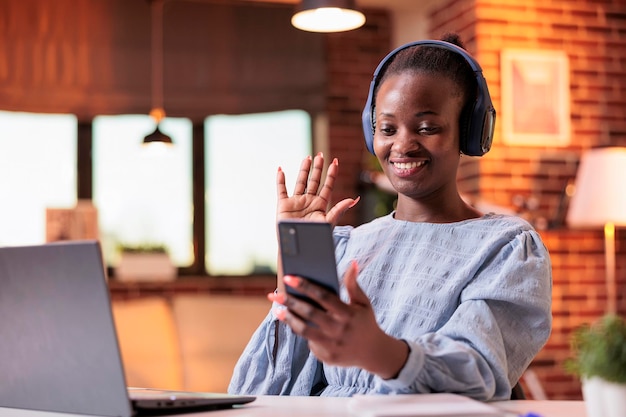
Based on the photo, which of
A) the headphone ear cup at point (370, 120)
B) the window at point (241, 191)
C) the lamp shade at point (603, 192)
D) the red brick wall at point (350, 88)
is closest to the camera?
the headphone ear cup at point (370, 120)

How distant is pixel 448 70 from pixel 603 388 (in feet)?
2.14

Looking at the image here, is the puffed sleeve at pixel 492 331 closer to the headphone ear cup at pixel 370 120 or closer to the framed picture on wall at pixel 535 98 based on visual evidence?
the headphone ear cup at pixel 370 120

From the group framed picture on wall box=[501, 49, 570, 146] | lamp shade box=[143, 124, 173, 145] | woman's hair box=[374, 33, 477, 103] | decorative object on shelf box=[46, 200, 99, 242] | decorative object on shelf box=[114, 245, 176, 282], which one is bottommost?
decorative object on shelf box=[114, 245, 176, 282]

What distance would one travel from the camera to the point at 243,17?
5.74 metres

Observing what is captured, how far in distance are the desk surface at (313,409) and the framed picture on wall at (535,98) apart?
3.69m

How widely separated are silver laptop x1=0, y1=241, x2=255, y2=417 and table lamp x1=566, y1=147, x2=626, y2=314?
3.44m

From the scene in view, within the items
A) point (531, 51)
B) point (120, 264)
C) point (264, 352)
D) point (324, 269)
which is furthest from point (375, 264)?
point (120, 264)

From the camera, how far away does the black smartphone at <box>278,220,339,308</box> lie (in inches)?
38.1

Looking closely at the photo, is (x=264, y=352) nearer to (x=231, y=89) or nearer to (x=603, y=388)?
(x=603, y=388)

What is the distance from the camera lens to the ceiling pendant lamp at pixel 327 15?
9.14ft

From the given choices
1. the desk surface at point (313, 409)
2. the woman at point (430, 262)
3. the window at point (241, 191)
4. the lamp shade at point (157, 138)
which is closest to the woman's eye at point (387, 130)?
the woman at point (430, 262)

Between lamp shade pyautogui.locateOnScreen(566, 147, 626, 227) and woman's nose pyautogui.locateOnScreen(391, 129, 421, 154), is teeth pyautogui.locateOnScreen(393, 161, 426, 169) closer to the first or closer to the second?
woman's nose pyautogui.locateOnScreen(391, 129, 421, 154)

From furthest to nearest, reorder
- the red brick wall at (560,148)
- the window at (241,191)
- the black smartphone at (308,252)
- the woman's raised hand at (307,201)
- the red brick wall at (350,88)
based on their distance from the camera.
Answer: the red brick wall at (350,88) → the window at (241,191) → the red brick wall at (560,148) → the woman's raised hand at (307,201) → the black smartphone at (308,252)


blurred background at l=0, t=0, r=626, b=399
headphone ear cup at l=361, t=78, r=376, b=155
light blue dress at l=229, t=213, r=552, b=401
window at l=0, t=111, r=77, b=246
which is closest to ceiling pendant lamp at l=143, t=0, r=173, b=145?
blurred background at l=0, t=0, r=626, b=399
